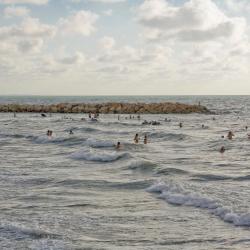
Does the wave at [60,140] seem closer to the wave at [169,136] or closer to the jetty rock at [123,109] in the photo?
the wave at [169,136]

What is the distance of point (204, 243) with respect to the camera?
1262cm

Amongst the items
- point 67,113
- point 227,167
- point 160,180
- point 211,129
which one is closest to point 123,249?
point 160,180

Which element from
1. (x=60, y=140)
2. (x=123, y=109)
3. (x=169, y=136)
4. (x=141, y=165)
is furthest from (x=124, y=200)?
(x=123, y=109)

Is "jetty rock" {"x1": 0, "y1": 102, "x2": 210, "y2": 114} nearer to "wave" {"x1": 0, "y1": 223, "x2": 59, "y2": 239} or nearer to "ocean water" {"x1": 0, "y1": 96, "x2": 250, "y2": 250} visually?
"ocean water" {"x1": 0, "y1": 96, "x2": 250, "y2": 250}

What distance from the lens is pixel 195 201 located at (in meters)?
17.2

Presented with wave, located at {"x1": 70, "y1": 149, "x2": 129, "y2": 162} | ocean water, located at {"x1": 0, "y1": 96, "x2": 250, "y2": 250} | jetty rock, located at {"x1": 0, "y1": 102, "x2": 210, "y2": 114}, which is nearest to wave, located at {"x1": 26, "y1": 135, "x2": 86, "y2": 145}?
ocean water, located at {"x1": 0, "y1": 96, "x2": 250, "y2": 250}

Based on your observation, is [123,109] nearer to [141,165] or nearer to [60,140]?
[60,140]

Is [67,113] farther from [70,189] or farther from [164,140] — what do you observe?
[70,189]

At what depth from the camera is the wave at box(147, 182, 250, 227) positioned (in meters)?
14.7

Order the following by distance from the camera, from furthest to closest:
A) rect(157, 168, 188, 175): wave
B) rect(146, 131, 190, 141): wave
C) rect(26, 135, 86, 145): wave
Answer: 1. rect(146, 131, 190, 141): wave
2. rect(26, 135, 86, 145): wave
3. rect(157, 168, 188, 175): wave

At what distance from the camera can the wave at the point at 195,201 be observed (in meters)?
14.7

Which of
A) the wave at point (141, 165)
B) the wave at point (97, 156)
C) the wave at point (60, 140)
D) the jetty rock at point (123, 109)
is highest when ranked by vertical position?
the jetty rock at point (123, 109)

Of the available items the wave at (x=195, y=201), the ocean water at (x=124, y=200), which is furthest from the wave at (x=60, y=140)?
the wave at (x=195, y=201)

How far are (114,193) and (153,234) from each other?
5.81 meters
